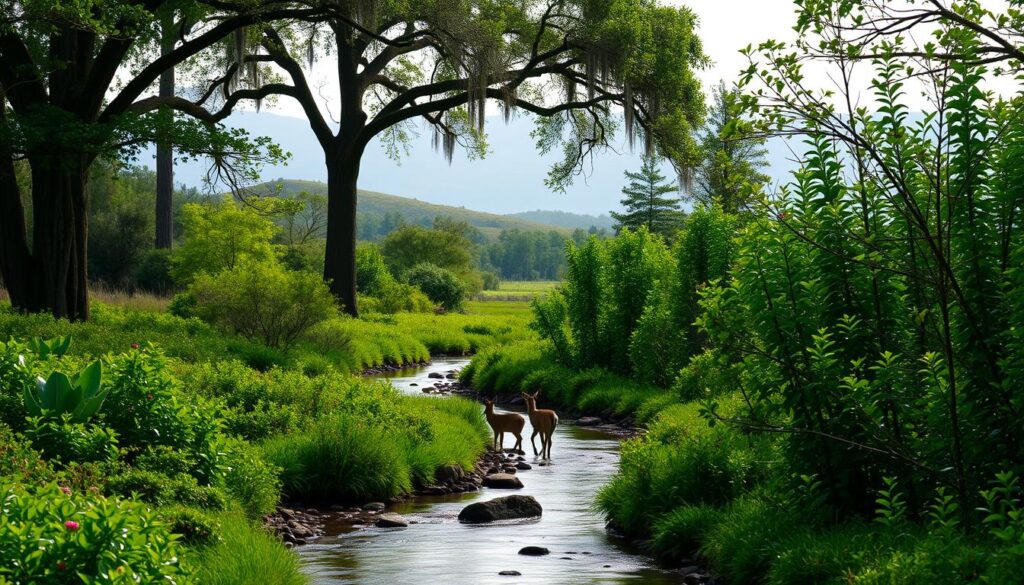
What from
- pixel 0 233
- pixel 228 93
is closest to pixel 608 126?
pixel 228 93

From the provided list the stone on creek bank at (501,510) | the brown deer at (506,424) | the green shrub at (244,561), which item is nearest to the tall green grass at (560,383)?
the brown deer at (506,424)

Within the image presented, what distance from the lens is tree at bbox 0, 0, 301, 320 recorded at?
20.4 metres

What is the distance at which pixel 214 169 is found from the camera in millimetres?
23062

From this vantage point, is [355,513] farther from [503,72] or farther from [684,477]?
[503,72]

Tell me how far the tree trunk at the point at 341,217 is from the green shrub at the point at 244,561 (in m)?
27.7

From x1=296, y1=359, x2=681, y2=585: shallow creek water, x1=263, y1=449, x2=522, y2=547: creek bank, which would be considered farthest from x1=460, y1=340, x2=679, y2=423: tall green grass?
x1=296, y1=359, x2=681, y2=585: shallow creek water

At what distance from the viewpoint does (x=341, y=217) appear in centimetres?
3653

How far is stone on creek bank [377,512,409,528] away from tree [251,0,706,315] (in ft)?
45.4

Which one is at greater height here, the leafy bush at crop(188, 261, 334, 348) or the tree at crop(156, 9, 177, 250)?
the tree at crop(156, 9, 177, 250)

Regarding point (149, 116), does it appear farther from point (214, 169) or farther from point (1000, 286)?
point (1000, 286)

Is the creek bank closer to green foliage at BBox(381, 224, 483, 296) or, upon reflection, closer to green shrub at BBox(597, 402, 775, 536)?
green shrub at BBox(597, 402, 775, 536)

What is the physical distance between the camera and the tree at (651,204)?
241 feet

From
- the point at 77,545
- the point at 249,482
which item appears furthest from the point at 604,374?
the point at 77,545

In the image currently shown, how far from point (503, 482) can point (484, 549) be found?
3.72 metres
